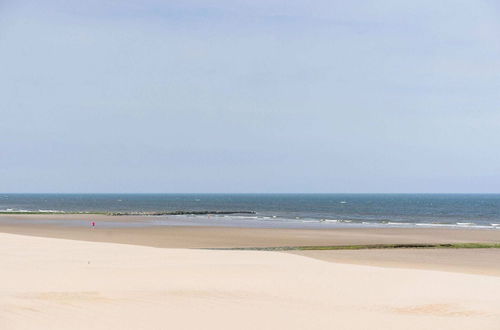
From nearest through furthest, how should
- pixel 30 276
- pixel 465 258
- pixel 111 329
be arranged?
pixel 111 329 → pixel 30 276 → pixel 465 258

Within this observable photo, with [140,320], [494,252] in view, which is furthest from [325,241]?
[140,320]

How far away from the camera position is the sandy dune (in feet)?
42.3

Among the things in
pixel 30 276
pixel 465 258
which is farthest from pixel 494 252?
pixel 30 276

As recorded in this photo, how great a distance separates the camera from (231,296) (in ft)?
52.2

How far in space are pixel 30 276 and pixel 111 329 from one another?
729cm

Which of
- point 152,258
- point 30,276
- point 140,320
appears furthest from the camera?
point 152,258

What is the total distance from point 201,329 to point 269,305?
2.88m

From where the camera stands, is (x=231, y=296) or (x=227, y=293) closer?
(x=231, y=296)

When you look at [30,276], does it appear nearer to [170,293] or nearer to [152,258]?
[170,293]

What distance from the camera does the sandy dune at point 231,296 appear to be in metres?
12.9

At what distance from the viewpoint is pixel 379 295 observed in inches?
647

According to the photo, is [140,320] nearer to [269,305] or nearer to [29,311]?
[29,311]

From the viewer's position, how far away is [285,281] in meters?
18.4

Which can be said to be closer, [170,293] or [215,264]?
[170,293]
